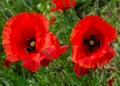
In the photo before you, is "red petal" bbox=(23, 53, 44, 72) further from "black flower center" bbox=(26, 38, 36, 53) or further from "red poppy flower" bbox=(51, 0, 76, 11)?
"red poppy flower" bbox=(51, 0, 76, 11)

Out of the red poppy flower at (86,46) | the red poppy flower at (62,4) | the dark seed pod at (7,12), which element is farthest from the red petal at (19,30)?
the red poppy flower at (62,4)

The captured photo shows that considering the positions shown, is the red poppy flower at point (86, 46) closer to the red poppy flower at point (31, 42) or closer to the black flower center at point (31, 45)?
the red poppy flower at point (31, 42)

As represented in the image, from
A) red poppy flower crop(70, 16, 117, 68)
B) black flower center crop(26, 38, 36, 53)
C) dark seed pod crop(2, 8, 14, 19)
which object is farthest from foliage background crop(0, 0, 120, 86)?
red poppy flower crop(70, 16, 117, 68)

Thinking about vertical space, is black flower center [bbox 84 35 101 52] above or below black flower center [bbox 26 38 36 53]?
below

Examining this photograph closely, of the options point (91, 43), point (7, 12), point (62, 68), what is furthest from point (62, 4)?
point (91, 43)

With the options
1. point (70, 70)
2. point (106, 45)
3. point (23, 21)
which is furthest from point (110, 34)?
point (70, 70)
